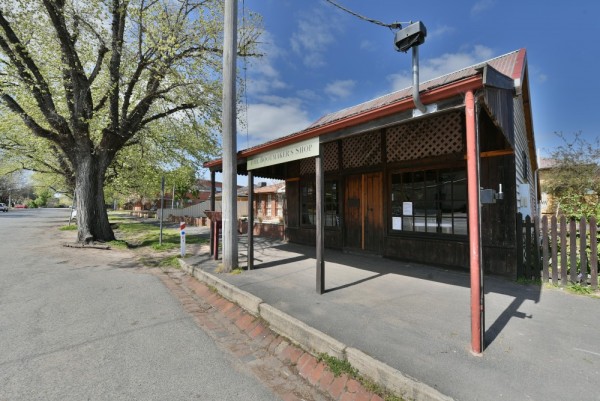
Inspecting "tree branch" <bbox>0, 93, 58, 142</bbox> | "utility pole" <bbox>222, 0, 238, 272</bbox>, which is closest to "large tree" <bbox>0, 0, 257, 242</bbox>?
"tree branch" <bbox>0, 93, 58, 142</bbox>

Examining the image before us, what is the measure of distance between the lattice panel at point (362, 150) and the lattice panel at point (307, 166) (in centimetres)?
128

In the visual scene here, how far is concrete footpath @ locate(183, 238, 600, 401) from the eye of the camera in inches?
92.9

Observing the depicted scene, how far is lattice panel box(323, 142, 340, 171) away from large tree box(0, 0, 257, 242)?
5304mm

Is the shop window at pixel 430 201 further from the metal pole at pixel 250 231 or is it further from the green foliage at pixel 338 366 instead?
the green foliage at pixel 338 366

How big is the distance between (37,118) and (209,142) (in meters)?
7.48

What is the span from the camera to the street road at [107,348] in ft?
8.26

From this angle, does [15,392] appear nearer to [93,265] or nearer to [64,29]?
[93,265]

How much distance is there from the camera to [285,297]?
4438 millimetres

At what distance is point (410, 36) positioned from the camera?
3.19m

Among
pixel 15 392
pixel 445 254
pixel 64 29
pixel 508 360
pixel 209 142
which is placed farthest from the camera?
pixel 209 142

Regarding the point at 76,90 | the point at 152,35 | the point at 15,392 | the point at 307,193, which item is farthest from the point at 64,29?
the point at 15,392

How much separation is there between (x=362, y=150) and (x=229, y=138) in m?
3.65

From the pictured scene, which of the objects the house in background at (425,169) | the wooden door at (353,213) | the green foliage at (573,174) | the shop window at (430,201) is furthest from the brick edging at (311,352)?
the green foliage at (573,174)

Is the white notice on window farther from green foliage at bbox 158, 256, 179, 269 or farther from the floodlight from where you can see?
green foliage at bbox 158, 256, 179, 269
